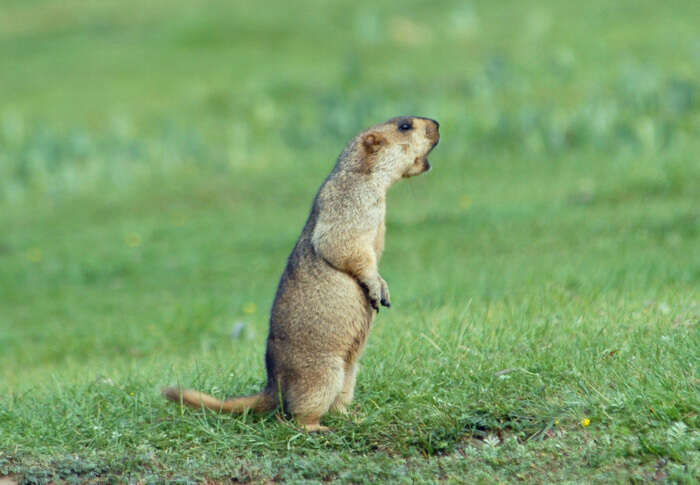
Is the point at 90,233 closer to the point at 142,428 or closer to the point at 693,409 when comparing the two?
the point at 142,428

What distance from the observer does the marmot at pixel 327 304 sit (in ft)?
17.1

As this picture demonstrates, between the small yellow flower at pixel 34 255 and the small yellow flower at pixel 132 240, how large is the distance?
1054 mm

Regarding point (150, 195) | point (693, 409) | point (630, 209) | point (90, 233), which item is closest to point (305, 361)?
point (693, 409)

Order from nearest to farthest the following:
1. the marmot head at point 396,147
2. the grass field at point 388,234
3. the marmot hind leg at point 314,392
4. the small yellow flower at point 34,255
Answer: the grass field at point 388,234 → the marmot hind leg at point 314,392 → the marmot head at point 396,147 → the small yellow flower at point 34,255

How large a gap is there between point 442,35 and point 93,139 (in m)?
7.95

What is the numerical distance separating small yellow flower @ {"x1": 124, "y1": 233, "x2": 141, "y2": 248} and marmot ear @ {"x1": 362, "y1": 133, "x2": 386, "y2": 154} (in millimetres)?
7954

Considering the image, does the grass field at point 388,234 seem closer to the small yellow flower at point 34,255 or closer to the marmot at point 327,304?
the small yellow flower at point 34,255

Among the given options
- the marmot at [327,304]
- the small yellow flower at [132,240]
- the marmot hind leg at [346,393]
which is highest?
the marmot at [327,304]

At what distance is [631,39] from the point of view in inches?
720

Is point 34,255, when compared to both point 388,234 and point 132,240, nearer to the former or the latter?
point 132,240

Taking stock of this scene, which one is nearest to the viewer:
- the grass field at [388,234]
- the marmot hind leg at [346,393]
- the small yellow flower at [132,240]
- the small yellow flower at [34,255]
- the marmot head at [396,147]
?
the grass field at [388,234]

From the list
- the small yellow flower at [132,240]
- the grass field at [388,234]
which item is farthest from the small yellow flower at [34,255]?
the small yellow flower at [132,240]

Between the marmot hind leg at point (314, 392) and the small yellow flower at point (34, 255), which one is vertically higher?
the marmot hind leg at point (314, 392)

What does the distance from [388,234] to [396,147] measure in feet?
22.3
